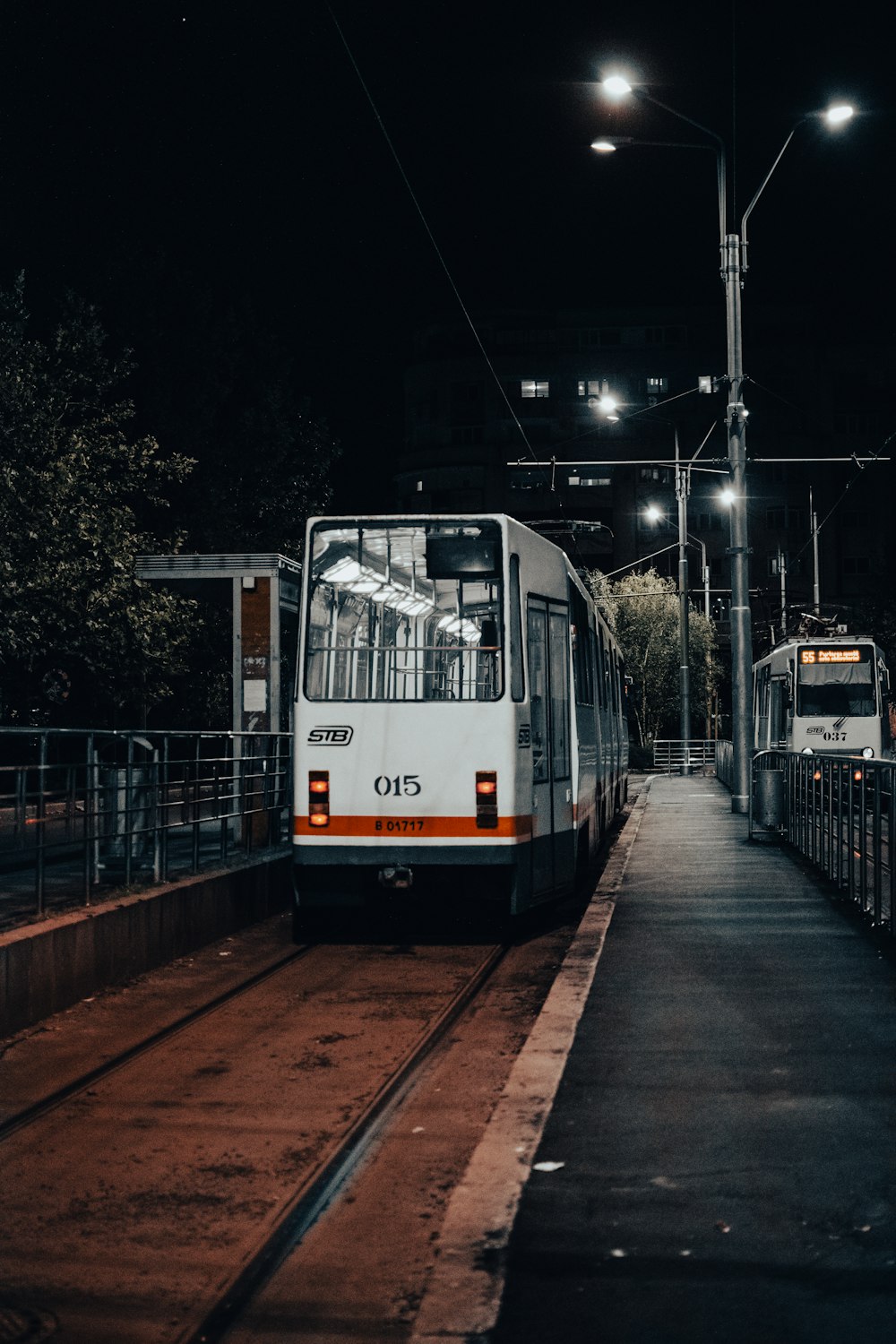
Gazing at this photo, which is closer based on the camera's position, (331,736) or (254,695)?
(331,736)

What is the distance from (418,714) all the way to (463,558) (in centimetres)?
124

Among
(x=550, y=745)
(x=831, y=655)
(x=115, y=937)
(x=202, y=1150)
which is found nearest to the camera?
(x=202, y=1150)

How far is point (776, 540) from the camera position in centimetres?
9012

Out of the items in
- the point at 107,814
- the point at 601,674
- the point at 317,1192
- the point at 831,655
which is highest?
the point at 831,655

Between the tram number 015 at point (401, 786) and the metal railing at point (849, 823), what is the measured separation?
10.8ft

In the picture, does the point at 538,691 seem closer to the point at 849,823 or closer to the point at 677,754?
the point at 849,823

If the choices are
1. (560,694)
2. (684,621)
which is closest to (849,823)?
(560,694)

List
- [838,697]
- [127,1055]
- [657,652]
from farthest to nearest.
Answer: [657,652], [838,697], [127,1055]

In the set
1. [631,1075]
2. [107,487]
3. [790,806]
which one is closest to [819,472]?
[107,487]

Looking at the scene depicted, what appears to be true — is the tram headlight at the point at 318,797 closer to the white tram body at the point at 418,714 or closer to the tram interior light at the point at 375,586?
the white tram body at the point at 418,714

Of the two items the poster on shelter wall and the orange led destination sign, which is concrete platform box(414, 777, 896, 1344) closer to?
the poster on shelter wall

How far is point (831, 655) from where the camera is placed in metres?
34.4

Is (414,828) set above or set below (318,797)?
below

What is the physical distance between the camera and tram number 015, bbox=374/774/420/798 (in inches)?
499
